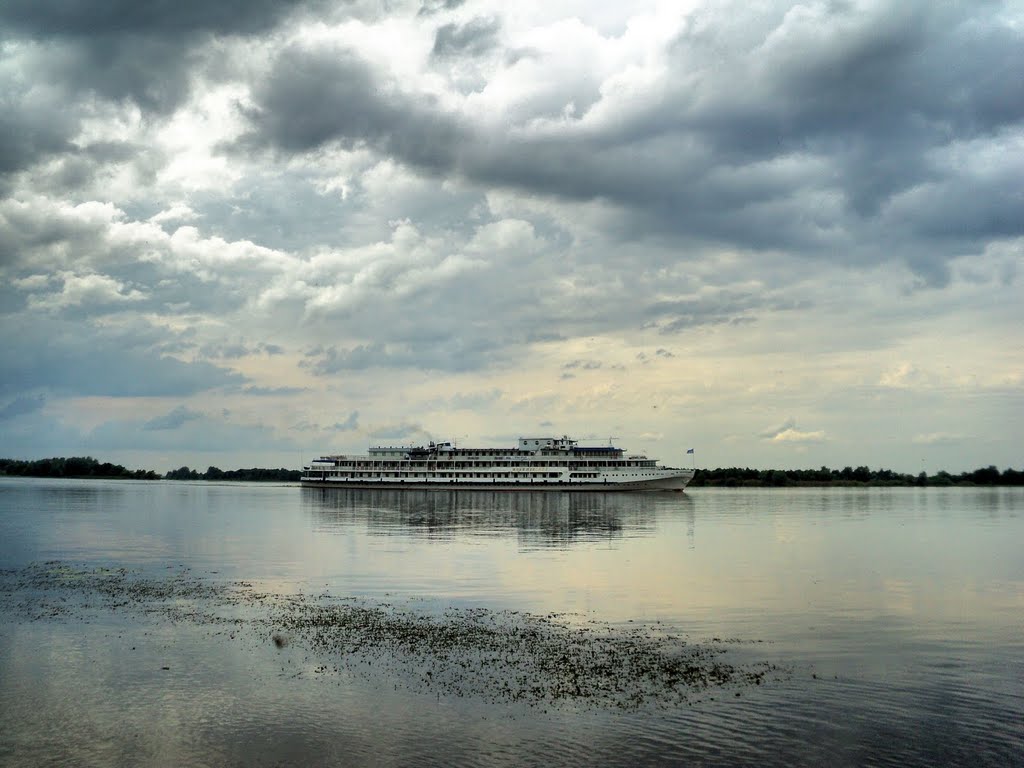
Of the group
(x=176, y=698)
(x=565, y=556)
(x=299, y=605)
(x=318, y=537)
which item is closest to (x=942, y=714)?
(x=176, y=698)

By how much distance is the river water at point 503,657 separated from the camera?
1584 cm

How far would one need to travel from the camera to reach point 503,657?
2214cm

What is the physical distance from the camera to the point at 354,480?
546ft

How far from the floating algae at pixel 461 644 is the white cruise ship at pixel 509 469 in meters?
117

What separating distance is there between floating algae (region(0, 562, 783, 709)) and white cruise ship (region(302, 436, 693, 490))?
117 meters

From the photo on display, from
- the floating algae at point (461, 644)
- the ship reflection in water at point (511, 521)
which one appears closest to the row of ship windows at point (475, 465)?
the ship reflection in water at point (511, 521)

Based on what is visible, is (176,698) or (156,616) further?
(156,616)

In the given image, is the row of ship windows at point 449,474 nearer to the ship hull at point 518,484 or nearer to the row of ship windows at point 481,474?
the row of ship windows at point 481,474

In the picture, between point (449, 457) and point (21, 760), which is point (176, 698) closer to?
point (21, 760)

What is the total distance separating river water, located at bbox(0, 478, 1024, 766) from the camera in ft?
52.0

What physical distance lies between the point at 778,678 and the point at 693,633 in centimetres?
556

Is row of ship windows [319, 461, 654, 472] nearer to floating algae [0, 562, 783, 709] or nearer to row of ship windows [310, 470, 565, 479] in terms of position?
row of ship windows [310, 470, 565, 479]

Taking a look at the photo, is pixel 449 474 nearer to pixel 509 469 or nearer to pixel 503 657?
pixel 509 469

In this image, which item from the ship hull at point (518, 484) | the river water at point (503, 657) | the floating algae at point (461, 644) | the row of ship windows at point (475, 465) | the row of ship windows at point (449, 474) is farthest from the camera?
the row of ship windows at point (449, 474)
